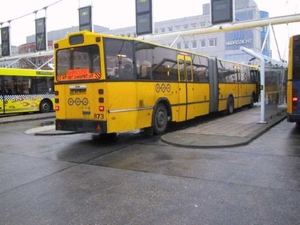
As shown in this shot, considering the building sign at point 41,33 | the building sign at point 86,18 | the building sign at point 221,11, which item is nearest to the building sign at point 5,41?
the building sign at point 41,33

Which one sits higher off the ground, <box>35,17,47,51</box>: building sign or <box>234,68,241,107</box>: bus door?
<box>35,17,47,51</box>: building sign

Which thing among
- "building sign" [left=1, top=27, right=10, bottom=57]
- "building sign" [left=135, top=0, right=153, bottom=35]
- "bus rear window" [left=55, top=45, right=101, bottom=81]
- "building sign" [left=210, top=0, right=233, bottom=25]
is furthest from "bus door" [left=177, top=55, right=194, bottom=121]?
"building sign" [left=1, top=27, right=10, bottom=57]

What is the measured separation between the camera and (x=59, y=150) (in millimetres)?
8445

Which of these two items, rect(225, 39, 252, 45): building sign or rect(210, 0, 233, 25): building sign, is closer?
rect(210, 0, 233, 25): building sign

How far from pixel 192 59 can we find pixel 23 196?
355 inches

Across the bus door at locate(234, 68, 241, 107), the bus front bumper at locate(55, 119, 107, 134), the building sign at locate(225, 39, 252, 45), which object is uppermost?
the building sign at locate(225, 39, 252, 45)

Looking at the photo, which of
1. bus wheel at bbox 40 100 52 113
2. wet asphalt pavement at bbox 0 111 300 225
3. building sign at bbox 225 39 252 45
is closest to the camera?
wet asphalt pavement at bbox 0 111 300 225

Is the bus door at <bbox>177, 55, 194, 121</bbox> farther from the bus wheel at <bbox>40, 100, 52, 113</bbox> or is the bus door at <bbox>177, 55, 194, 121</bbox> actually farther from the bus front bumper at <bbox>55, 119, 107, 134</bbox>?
the bus wheel at <bbox>40, 100, 52, 113</bbox>

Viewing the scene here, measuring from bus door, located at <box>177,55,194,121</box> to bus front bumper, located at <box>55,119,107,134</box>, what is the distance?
385 cm

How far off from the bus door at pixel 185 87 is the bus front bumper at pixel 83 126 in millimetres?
3846

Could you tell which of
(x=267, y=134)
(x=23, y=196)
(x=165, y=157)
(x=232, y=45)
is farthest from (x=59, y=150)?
(x=232, y=45)

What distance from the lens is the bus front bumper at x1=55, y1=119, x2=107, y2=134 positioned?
8375 millimetres

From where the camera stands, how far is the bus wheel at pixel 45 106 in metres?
21.1

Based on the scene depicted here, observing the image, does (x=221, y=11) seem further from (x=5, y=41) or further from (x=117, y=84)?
(x=5, y=41)
